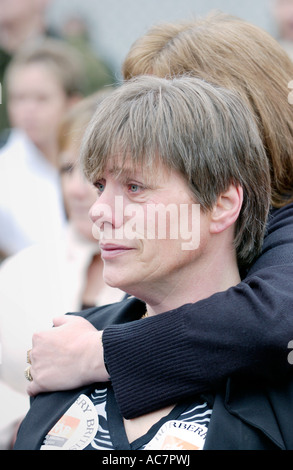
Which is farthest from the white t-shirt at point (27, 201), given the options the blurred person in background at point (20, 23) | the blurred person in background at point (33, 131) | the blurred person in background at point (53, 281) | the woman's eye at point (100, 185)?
the woman's eye at point (100, 185)

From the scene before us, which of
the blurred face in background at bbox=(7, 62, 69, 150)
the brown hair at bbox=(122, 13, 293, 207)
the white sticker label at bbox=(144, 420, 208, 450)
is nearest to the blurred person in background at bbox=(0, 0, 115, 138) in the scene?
the blurred face in background at bbox=(7, 62, 69, 150)

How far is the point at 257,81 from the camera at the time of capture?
73.2 inches

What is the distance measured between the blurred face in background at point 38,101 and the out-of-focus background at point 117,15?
30.3 inches

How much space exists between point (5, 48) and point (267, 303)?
3.57m

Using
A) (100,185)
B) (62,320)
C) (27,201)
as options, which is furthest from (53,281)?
(100,185)

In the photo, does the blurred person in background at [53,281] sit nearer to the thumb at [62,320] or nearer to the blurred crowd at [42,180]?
A: the blurred crowd at [42,180]

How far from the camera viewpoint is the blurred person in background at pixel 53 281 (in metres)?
2.69

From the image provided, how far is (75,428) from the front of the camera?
1601 millimetres

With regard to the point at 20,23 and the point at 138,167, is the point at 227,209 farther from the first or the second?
the point at 20,23

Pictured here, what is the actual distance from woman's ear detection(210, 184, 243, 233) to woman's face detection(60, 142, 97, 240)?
1478 millimetres

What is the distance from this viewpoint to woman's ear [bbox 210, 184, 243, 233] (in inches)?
64.9

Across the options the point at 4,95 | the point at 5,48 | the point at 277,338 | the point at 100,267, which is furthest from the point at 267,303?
the point at 5,48

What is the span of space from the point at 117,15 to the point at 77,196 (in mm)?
2112
